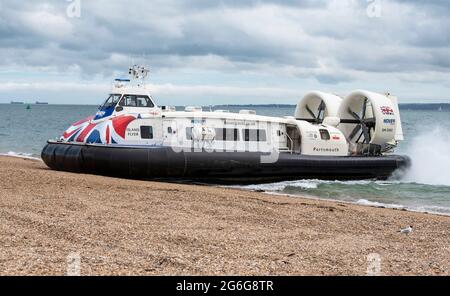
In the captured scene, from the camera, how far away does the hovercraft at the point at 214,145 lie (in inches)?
457

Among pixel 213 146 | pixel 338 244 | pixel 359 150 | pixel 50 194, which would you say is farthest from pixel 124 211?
pixel 359 150

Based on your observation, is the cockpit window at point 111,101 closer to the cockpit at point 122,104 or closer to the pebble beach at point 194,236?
the cockpit at point 122,104

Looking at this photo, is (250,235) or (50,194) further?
(50,194)

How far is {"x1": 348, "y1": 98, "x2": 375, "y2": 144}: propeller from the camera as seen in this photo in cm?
1495

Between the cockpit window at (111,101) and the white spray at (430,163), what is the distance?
7260 millimetres

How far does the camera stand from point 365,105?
15.1 metres

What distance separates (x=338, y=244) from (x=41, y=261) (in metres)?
2.95

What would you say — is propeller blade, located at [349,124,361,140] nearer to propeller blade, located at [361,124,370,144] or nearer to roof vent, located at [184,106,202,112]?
propeller blade, located at [361,124,370,144]

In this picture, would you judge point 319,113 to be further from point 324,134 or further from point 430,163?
point 430,163

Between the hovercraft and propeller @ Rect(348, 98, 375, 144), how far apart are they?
3 cm

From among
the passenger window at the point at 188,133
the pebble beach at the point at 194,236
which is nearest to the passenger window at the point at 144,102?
the passenger window at the point at 188,133

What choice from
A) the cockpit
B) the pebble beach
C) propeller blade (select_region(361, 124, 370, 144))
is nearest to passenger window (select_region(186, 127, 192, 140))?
the cockpit
